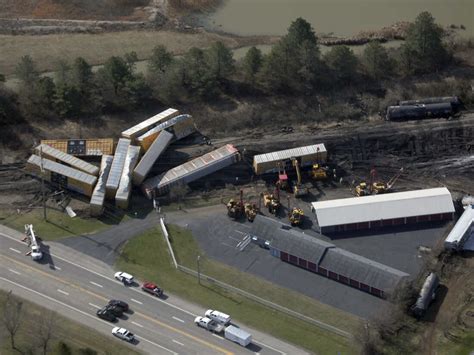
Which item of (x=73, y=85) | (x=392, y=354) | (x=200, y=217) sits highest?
(x=73, y=85)

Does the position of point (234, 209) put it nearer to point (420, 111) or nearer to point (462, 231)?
point (462, 231)

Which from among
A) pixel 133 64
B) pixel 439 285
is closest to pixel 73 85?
pixel 133 64

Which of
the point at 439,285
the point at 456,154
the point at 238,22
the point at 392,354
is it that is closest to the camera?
the point at 392,354

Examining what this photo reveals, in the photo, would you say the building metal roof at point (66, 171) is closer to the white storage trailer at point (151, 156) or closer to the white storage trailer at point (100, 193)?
the white storage trailer at point (100, 193)

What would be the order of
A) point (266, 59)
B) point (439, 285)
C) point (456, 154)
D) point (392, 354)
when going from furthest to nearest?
point (266, 59) → point (456, 154) → point (439, 285) → point (392, 354)

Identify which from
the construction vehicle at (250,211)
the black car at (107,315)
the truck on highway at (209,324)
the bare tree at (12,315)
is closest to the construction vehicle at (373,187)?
the construction vehicle at (250,211)

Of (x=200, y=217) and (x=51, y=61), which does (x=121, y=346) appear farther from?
(x=51, y=61)

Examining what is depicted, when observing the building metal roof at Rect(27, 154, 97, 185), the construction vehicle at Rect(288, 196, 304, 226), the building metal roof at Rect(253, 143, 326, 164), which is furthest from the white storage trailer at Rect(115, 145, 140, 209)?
the construction vehicle at Rect(288, 196, 304, 226)
